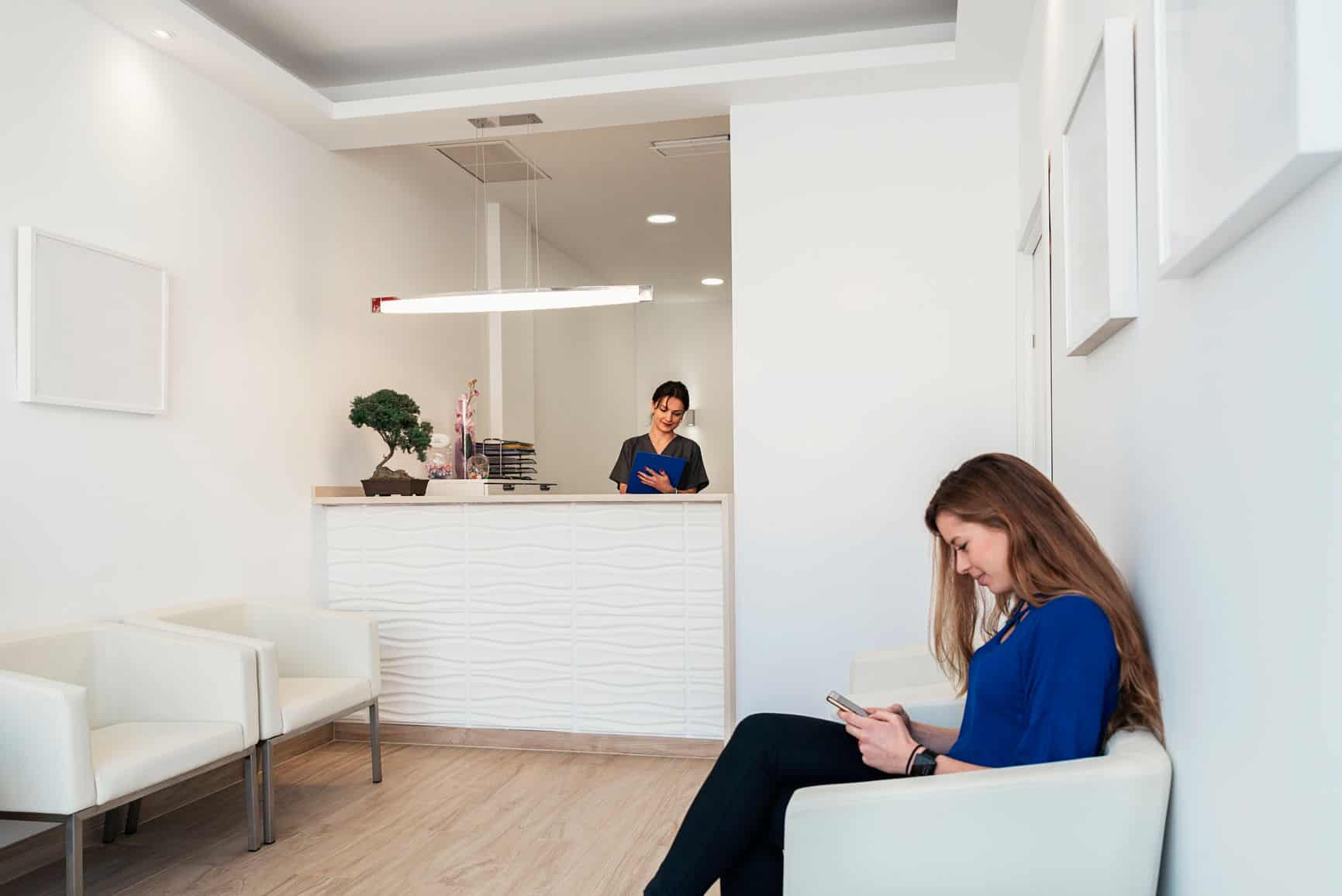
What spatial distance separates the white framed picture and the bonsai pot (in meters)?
3.12

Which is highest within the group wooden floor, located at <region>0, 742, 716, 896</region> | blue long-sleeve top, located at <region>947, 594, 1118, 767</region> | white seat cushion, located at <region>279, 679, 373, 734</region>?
blue long-sleeve top, located at <region>947, 594, 1118, 767</region>

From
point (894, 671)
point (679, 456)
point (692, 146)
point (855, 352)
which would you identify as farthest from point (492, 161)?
point (894, 671)

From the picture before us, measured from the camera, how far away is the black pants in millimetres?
1949

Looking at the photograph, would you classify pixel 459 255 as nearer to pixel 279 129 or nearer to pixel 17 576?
pixel 279 129

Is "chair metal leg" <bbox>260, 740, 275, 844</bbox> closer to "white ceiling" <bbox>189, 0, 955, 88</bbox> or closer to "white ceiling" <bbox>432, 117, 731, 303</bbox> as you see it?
"white ceiling" <bbox>189, 0, 955, 88</bbox>

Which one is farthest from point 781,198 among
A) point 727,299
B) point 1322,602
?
point 727,299

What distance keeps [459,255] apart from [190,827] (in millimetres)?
3899

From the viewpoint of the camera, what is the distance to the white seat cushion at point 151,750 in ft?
8.98

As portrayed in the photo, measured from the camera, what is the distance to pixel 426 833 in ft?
11.2

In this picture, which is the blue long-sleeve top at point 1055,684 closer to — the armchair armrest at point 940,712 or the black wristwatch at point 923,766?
the black wristwatch at point 923,766

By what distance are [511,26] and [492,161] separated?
1.62 meters

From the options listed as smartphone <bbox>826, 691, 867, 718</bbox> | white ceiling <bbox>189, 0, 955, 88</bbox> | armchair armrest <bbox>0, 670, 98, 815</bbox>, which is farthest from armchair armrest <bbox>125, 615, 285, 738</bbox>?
white ceiling <bbox>189, 0, 955, 88</bbox>

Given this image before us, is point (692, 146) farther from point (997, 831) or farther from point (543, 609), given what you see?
point (997, 831)

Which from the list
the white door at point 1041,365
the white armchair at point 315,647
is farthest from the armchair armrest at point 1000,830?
the white armchair at point 315,647
